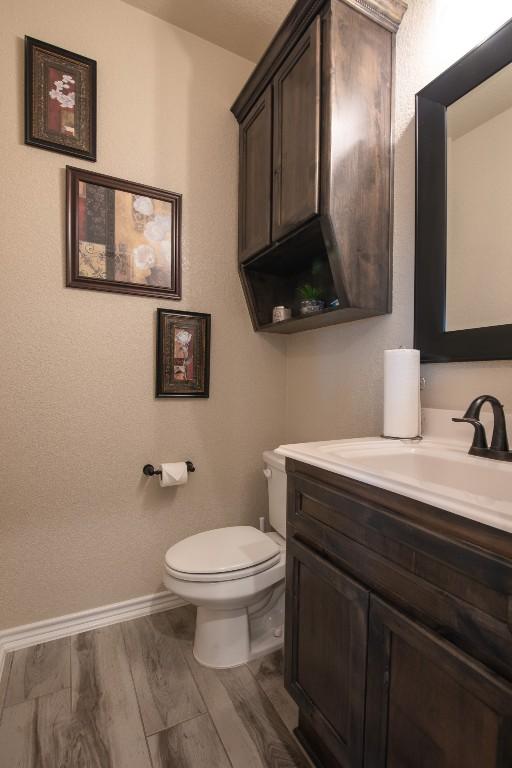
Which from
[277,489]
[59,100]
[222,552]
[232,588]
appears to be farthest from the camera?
[277,489]

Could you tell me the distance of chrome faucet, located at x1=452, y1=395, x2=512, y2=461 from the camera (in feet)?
3.32

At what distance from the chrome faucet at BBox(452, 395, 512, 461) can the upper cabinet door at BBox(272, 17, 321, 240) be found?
869mm

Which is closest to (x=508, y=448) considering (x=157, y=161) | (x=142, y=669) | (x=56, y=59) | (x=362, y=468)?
(x=362, y=468)

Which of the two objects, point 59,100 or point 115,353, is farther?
point 115,353

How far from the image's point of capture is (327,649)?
95cm

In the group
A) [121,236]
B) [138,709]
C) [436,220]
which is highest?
[121,236]

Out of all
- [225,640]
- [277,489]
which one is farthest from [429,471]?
[225,640]

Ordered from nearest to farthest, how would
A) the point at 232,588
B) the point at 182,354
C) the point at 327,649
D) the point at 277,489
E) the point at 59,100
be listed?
1. the point at 327,649
2. the point at 232,588
3. the point at 59,100
4. the point at 277,489
5. the point at 182,354

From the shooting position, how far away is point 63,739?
114 cm

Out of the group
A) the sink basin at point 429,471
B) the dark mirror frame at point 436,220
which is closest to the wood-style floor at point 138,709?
the sink basin at point 429,471

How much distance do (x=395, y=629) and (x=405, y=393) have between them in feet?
2.42

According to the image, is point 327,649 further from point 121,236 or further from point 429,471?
point 121,236

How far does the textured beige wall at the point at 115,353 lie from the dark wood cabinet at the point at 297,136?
473 mm

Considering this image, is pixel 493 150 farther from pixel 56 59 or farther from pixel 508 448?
pixel 56 59
